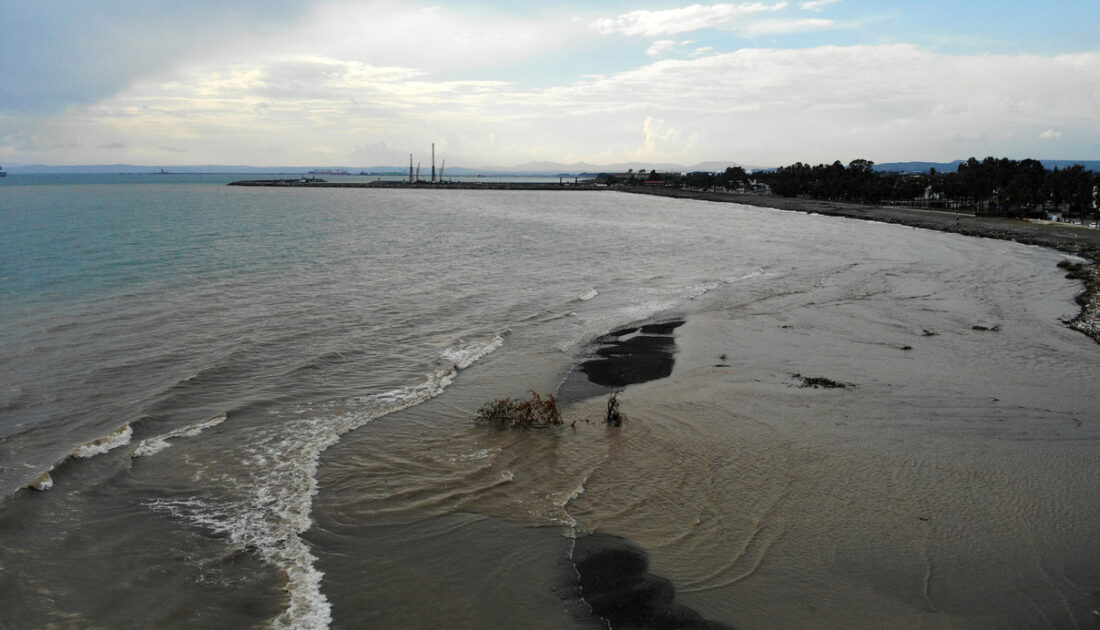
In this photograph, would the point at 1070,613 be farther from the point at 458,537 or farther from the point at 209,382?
the point at 209,382

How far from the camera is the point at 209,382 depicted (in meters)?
15.5

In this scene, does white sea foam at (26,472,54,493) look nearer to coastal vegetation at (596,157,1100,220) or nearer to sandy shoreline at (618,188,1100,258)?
sandy shoreline at (618,188,1100,258)

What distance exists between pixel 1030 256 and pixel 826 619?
49708 millimetres

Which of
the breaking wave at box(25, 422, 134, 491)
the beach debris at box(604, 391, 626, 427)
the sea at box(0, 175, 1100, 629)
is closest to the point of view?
the sea at box(0, 175, 1100, 629)

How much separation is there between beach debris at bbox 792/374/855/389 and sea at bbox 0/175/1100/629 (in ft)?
0.58

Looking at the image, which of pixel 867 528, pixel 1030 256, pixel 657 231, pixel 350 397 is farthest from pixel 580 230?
pixel 867 528

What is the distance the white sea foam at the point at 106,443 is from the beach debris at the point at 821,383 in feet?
49.1

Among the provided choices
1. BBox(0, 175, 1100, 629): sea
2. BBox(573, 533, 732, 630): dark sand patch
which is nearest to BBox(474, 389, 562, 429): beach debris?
BBox(0, 175, 1100, 629): sea

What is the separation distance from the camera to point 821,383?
1590 centimetres

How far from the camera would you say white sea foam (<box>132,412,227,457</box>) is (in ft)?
38.2

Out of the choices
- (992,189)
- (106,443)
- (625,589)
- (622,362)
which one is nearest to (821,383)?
(622,362)

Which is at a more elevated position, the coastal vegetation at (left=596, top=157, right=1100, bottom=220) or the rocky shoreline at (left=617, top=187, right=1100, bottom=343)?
the coastal vegetation at (left=596, top=157, right=1100, bottom=220)

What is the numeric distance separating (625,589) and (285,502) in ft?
18.5

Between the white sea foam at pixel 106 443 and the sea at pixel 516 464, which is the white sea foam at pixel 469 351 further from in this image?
the white sea foam at pixel 106 443
